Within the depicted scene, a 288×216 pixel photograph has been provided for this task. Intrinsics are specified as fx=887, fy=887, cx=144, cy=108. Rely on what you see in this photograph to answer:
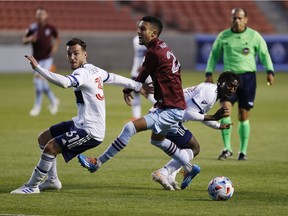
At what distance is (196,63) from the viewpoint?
39531 millimetres

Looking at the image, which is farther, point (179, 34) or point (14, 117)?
point (179, 34)

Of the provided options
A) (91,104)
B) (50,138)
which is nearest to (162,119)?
(91,104)

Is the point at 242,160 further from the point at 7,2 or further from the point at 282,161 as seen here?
the point at 7,2

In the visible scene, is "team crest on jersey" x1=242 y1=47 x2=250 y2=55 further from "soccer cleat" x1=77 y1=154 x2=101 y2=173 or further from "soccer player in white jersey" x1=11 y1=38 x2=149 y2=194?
"soccer cleat" x1=77 y1=154 x2=101 y2=173

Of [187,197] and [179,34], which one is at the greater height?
[187,197]

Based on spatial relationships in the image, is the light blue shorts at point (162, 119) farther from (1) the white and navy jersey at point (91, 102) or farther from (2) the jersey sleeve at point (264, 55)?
(2) the jersey sleeve at point (264, 55)

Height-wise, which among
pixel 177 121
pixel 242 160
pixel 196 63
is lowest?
pixel 196 63

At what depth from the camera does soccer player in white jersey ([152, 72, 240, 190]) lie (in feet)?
35.2

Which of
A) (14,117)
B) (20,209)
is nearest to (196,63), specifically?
(14,117)

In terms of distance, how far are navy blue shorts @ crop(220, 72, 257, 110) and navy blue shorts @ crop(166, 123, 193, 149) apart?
3266mm

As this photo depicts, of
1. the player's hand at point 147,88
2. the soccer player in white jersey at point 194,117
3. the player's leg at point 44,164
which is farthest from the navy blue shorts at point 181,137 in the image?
the player's leg at point 44,164

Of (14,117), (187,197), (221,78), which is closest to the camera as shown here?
(187,197)

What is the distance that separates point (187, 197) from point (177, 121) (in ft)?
3.25

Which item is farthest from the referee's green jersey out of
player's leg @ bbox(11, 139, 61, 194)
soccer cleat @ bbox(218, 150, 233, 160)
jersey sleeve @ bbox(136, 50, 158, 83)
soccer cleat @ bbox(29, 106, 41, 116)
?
soccer cleat @ bbox(29, 106, 41, 116)
